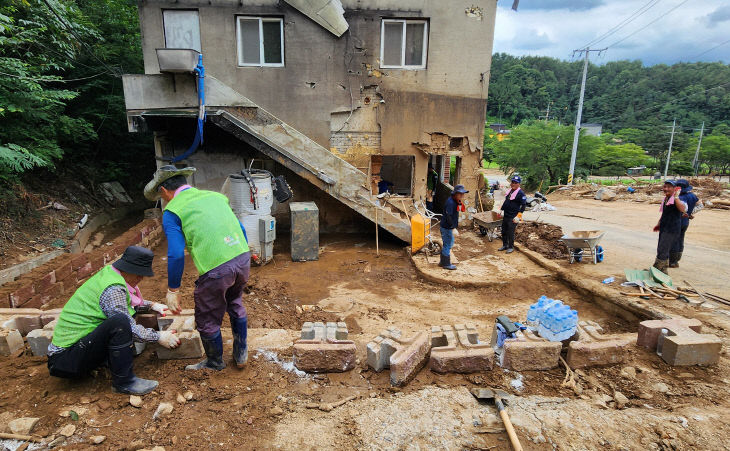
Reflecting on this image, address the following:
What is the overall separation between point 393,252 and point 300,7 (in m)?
6.45

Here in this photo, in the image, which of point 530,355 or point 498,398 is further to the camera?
point 530,355

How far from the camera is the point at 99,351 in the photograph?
126 inches

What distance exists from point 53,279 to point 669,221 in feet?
33.2

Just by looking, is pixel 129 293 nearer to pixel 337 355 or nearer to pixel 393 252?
pixel 337 355

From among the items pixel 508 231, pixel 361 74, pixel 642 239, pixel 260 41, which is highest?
pixel 260 41

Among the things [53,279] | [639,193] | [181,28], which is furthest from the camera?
[639,193]

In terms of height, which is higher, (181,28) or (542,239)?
(181,28)

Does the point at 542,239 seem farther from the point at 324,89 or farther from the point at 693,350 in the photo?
the point at 324,89

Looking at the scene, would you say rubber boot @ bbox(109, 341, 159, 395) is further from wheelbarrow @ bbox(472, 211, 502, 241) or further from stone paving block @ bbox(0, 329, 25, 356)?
wheelbarrow @ bbox(472, 211, 502, 241)

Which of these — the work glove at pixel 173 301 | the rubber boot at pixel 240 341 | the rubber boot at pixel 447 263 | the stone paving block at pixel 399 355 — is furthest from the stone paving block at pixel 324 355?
the rubber boot at pixel 447 263

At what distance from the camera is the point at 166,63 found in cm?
798

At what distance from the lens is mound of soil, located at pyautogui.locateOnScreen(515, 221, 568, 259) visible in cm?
864

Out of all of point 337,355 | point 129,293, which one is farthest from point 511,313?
point 129,293

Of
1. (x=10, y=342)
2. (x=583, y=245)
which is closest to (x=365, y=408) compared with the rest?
(x=10, y=342)
